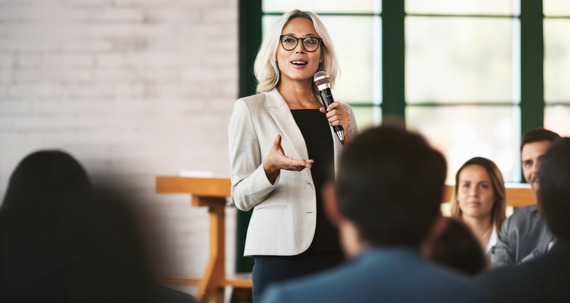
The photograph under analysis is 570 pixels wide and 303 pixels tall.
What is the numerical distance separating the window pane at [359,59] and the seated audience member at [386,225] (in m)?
3.82

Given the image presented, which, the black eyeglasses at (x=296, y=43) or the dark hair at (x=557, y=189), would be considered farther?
the black eyeglasses at (x=296, y=43)

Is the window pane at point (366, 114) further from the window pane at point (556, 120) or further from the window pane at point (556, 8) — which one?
the window pane at point (556, 8)

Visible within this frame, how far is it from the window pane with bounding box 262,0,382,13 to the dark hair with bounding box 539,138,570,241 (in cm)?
355

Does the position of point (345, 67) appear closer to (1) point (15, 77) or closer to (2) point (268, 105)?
(1) point (15, 77)

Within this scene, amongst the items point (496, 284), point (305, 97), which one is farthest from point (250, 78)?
point (496, 284)

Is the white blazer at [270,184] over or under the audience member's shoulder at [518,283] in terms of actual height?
over

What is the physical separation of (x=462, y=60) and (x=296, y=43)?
298cm

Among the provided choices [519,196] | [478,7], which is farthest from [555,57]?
[519,196]

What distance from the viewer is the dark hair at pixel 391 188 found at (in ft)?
3.20

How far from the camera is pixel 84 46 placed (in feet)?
15.5

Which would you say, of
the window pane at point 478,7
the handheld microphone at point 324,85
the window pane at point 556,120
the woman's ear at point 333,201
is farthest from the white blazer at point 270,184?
the window pane at point 556,120

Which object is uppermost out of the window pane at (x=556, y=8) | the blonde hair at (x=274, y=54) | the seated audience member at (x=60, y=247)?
the window pane at (x=556, y=8)

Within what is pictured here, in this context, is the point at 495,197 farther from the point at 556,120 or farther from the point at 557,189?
the point at 556,120

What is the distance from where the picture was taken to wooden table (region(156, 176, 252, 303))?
3877 mm
